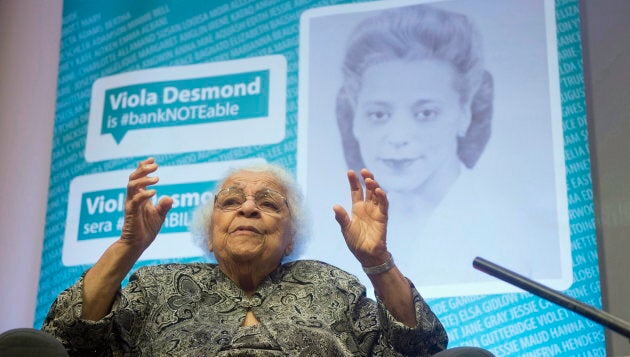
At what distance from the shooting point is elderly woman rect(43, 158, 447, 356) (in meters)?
2.13

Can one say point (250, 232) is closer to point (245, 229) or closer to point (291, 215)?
point (245, 229)

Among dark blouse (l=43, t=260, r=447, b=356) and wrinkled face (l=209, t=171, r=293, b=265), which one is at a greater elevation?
wrinkled face (l=209, t=171, r=293, b=265)

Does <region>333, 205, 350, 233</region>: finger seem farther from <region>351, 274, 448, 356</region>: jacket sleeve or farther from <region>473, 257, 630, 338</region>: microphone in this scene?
<region>473, 257, 630, 338</region>: microphone

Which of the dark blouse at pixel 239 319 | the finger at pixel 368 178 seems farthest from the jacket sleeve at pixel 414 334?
the finger at pixel 368 178

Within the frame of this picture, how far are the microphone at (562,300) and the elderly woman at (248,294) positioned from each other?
0.74 metres

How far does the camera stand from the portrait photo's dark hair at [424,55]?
308cm

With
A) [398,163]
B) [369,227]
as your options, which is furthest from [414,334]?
[398,163]

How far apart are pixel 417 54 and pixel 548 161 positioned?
62 cm

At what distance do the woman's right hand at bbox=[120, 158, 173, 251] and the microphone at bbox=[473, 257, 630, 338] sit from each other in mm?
969

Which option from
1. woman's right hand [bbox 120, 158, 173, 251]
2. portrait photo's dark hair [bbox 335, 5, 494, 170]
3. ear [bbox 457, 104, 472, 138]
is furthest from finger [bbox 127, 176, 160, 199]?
ear [bbox 457, 104, 472, 138]

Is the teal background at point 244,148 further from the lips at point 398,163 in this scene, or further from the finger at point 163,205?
the finger at point 163,205

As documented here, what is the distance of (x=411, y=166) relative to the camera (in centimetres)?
310

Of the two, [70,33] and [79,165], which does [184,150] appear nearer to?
[79,165]

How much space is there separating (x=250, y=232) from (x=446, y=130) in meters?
0.98
